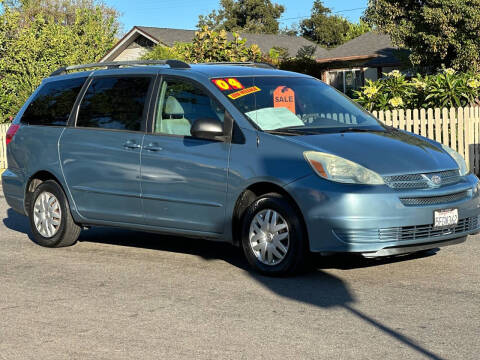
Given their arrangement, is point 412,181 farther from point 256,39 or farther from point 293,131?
point 256,39

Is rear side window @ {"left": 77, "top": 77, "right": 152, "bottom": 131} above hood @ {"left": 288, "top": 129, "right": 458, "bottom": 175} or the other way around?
above

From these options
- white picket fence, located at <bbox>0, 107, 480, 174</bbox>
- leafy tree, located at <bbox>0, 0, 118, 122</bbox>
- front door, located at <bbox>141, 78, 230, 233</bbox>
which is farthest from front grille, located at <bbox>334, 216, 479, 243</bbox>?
leafy tree, located at <bbox>0, 0, 118, 122</bbox>

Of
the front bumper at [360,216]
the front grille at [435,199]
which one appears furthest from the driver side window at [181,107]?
the front grille at [435,199]

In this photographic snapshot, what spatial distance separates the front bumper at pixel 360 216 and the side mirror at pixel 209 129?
36.2 inches

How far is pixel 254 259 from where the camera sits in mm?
7406

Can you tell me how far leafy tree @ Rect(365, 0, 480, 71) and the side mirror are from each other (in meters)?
25.1

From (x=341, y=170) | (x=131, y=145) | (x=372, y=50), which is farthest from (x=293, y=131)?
(x=372, y=50)

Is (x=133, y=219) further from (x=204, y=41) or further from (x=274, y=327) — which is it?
(x=204, y=41)

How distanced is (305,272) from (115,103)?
2.67 m

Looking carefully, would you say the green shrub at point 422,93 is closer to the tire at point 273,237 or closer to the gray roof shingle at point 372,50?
the tire at point 273,237

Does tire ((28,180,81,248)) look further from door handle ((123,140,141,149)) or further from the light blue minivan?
door handle ((123,140,141,149))

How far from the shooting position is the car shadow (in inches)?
243

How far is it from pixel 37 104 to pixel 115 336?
186 inches

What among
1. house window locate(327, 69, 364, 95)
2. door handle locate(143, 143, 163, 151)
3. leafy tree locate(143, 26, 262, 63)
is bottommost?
door handle locate(143, 143, 163, 151)
